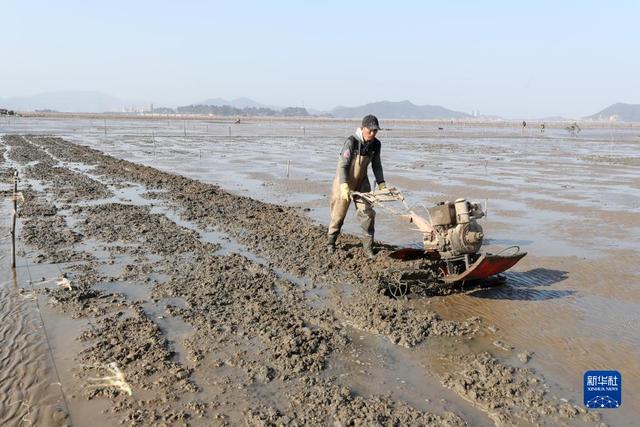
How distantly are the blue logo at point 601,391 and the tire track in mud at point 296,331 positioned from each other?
0.75ft

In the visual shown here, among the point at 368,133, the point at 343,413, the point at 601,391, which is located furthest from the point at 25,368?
the point at 368,133

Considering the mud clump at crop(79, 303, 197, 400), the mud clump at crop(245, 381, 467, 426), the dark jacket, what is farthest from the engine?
the mud clump at crop(79, 303, 197, 400)

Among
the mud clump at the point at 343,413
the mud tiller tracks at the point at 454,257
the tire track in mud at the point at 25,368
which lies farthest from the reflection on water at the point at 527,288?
the tire track in mud at the point at 25,368

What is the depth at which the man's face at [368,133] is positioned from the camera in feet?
22.9

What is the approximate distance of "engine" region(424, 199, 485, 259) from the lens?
5824 mm

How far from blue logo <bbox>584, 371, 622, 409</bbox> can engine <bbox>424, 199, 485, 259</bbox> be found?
1.96m

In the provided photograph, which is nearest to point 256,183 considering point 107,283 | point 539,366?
point 107,283

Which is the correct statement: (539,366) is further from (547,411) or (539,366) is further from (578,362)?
(547,411)

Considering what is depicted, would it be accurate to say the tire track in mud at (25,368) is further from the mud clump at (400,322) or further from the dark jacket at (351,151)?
the dark jacket at (351,151)

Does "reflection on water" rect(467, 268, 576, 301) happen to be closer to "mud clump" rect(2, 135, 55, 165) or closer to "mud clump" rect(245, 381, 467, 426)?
"mud clump" rect(245, 381, 467, 426)

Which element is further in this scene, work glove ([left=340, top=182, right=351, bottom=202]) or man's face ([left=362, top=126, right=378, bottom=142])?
work glove ([left=340, top=182, right=351, bottom=202])

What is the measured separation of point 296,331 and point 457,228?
2.27 metres

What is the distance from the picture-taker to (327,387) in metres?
3.96

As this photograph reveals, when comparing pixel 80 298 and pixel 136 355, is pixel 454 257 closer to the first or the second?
pixel 136 355
